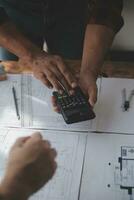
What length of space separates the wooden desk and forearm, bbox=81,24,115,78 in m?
0.05

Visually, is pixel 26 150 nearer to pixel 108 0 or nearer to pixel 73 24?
pixel 108 0

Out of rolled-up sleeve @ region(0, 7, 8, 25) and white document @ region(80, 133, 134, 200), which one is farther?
rolled-up sleeve @ region(0, 7, 8, 25)

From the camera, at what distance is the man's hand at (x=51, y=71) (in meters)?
0.97

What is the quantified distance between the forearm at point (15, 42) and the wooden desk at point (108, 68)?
0.05 meters

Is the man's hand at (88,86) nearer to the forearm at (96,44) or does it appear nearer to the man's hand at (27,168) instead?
the forearm at (96,44)

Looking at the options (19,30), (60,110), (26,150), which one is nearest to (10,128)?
(60,110)

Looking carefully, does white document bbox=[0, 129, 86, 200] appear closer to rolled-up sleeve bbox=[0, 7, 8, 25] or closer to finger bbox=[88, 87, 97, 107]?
finger bbox=[88, 87, 97, 107]

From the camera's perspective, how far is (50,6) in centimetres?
116

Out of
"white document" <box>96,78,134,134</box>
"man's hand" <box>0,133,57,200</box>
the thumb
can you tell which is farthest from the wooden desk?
"man's hand" <box>0,133,57,200</box>

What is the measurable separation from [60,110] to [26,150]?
29cm

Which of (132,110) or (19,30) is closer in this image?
(132,110)

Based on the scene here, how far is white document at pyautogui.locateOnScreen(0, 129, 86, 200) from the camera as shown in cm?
70

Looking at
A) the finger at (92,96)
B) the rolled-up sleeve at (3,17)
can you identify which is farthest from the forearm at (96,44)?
the rolled-up sleeve at (3,17)

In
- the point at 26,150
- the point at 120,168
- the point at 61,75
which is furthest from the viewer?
the point at 61,75
